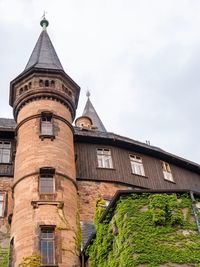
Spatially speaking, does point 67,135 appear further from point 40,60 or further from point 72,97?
point 40,60

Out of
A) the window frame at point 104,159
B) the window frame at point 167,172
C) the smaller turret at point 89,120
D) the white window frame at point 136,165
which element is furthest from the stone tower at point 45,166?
the smaller turret at point 89,120

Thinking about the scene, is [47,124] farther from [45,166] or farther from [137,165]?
[137,165]

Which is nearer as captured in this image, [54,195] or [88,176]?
[54,195]

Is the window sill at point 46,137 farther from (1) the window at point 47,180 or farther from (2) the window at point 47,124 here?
(1) the window at point 47,180

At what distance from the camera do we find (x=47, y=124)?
27156mm

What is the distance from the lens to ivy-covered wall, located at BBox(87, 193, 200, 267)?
16.1m

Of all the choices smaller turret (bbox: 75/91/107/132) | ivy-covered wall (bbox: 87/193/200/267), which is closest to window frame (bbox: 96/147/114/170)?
smaller turret (bbox: 75/91/107/132)

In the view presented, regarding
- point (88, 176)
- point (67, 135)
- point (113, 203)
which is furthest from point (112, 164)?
point (113, 203)

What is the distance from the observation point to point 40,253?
2134 cm

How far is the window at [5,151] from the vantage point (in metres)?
27.7

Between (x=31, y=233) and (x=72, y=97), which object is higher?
(x=72, y=97)

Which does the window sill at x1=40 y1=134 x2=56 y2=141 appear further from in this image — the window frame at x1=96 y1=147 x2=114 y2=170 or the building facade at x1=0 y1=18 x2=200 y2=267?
the window frame at x1=96 y1=147 x2=114 y2=170

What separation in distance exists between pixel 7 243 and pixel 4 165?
5.21 m

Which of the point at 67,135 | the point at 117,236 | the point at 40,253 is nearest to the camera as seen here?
the point at 117,236
